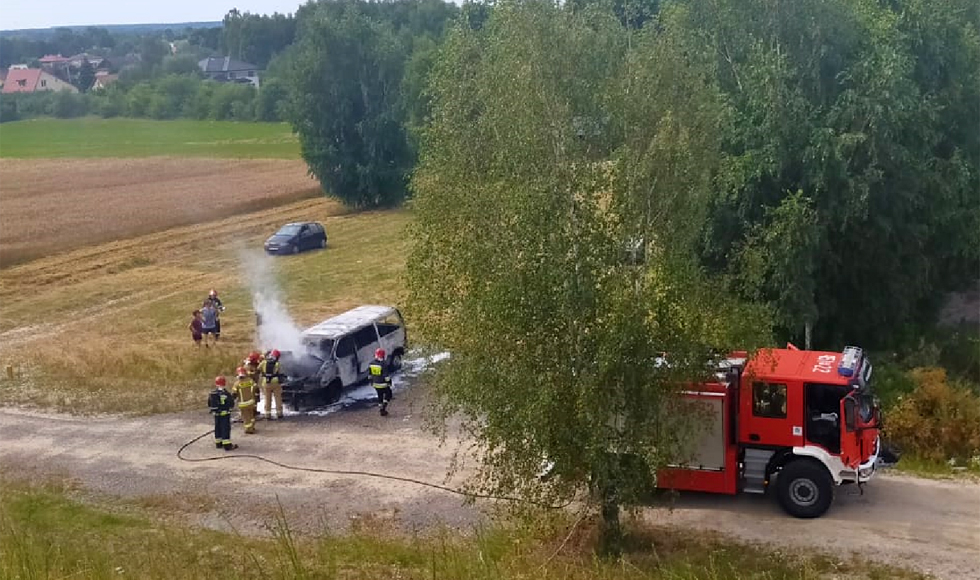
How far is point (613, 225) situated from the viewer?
11336 mm

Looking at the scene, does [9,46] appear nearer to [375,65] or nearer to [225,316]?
[375,65]

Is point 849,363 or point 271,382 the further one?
point 271,382

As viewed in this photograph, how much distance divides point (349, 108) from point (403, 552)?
3869 cm

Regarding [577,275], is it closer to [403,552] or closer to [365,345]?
[403,552]

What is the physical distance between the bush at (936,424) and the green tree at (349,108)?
Answer: 34.7 m

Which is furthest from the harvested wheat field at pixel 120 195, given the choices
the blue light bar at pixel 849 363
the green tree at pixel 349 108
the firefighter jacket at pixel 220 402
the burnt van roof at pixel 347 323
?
the blue light bar at pixel 849 363

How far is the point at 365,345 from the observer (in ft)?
68.5

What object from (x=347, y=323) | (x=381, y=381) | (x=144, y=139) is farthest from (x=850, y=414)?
(x=144, y=139)

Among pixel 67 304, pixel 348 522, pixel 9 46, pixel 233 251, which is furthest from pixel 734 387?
pixel 9 46

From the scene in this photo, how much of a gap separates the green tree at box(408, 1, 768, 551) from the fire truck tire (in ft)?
6.65

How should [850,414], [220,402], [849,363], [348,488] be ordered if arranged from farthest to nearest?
[220,402], [348,488], [849,363], [850,414]

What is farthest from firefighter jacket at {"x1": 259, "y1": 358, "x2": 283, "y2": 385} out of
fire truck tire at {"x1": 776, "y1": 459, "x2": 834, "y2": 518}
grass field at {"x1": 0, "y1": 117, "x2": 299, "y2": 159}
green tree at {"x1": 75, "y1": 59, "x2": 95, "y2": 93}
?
green tree at {"x1": 75, "y1": 59, "x2": 95, "y2": 93}

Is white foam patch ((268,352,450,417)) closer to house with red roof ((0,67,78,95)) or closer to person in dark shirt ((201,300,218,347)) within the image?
person in dark shirt ((201,300,218,347))

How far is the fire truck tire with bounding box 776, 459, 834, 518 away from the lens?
1366cm
